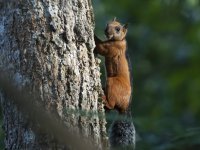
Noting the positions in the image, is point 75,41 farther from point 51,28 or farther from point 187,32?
point 187,32

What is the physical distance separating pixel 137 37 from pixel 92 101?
671 cm

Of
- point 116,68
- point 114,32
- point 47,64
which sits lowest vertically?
point 47,64

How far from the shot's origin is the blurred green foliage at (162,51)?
27.6ft

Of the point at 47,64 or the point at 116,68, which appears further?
the point at 116,68

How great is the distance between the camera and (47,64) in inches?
121

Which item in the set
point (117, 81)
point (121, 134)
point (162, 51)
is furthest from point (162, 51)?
point (121, 134)

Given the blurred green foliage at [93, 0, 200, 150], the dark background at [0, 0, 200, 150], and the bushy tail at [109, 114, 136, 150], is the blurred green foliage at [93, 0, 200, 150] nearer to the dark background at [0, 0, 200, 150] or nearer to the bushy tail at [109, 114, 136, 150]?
the dark background at [0, 0, 200, 150]

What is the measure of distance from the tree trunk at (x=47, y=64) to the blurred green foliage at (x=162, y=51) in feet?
15.8

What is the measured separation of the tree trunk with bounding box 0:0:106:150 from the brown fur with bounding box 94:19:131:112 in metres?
1.07

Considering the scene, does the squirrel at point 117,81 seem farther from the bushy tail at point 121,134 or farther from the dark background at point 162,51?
the dark background at point 162,51

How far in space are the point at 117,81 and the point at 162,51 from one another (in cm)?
591

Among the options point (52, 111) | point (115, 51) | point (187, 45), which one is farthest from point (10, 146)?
point (187, 45)

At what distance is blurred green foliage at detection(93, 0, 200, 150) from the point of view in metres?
8.41

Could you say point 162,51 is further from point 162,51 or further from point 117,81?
point 117,81
